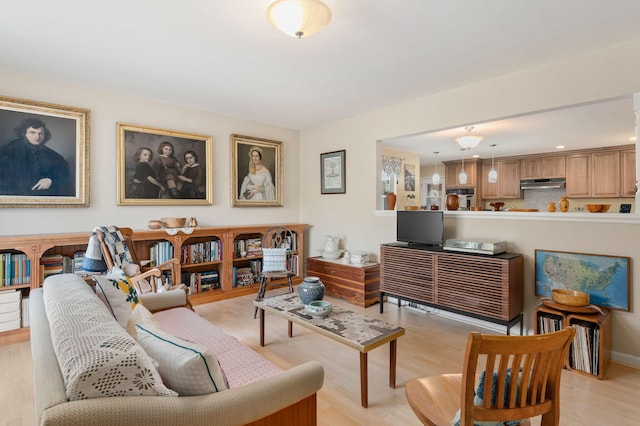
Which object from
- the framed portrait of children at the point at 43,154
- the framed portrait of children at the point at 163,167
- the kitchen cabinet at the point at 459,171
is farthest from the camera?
the kitchen cabinet at the point at 459,171

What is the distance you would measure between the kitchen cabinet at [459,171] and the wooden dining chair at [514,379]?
7.01 metres

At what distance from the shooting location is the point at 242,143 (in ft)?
15.8

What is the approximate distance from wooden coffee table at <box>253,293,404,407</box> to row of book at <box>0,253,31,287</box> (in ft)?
7.51

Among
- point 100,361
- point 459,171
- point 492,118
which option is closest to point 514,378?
point 100,361

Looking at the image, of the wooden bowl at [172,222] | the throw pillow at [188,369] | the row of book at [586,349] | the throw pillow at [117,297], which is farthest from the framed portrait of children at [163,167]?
the row of book at [586,349]

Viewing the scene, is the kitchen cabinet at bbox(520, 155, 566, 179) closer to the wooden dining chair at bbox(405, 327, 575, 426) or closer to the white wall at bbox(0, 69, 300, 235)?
the white wall at bbox(0, 69, 300, 235)

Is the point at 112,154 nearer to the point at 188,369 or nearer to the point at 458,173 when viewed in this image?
the point at 188,369

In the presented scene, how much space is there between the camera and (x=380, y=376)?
2424 millimetres

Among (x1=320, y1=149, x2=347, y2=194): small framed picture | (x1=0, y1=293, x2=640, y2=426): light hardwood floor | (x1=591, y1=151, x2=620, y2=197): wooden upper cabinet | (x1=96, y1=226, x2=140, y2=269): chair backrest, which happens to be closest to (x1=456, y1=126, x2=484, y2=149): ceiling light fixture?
(x1=320, y1=149, x2=347, y2=194): small framed picture

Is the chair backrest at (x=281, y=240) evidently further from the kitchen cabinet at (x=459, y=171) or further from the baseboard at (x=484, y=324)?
the kitchen cabinet at (x=459, y=171)

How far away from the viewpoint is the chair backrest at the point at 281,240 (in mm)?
4641

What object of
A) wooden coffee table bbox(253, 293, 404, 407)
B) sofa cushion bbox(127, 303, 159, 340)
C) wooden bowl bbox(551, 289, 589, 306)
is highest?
sofa cushion bbox(127, 303, 159, 340)

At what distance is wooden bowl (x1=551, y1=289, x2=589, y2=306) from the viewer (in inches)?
101

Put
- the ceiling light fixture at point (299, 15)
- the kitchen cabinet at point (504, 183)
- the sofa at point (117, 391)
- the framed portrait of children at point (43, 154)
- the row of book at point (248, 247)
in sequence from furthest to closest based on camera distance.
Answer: the kitchen cabinet at point (504, 183) → the row of book at point (248, 247) → the framed portrait of children at point (43, 154) → the ceiling light fixture at point (299, 15) → the sofa at point (117, 391)
